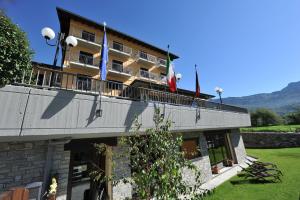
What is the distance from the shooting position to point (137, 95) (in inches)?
375

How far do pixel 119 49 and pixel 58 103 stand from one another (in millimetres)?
25650

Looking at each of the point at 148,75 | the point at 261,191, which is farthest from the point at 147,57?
the point at 261,191

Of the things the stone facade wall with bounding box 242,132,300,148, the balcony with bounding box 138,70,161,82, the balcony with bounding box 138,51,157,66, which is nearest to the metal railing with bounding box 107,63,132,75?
the balcony with bounding box 138,70,161,82

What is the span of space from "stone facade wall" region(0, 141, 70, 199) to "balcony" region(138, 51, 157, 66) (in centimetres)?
2642

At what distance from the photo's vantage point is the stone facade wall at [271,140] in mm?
32438

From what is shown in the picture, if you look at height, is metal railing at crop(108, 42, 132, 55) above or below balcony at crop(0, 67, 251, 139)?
above

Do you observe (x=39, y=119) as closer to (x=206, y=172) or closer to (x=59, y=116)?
(x=59, y=116)

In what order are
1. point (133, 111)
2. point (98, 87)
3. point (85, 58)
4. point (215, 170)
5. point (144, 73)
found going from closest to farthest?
point (98, 87), point (133, 111), point (215, 170), point (85, 58), point (144, 73)

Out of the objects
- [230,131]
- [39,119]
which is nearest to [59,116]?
[39,119]

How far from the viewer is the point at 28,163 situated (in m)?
6.47

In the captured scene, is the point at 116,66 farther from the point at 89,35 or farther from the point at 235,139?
the point at 235,139

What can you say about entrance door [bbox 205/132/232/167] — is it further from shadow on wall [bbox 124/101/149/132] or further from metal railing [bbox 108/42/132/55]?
metal railing [bbox 108/42/132/55]

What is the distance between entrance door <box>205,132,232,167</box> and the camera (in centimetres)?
1681

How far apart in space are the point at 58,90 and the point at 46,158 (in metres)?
2.62
